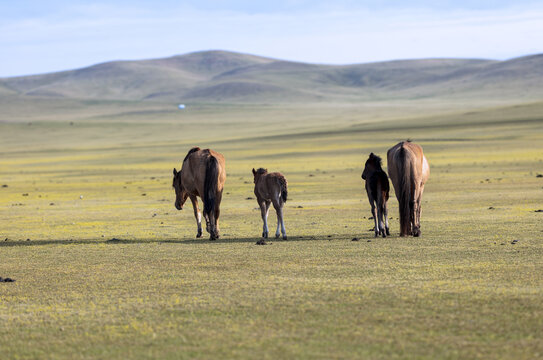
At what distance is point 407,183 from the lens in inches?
659

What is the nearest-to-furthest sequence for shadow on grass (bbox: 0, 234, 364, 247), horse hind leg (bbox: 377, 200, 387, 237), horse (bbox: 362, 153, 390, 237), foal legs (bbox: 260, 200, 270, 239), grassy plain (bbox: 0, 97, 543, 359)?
grassy plain (bbox: 0, 97, 543, 359) < shadow on grass (bbox: 0, 234, 364, 247) < horse hind leg (bbox: 377, 200, 387, 237) < horse (bbox: 362, 153, 390, 237) < foal legs (bbox: 260, 200, 270, 239)

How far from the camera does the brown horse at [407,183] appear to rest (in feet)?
54.6

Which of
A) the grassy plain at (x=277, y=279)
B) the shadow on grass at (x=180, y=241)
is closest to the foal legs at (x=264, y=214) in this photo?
the shadow on grass at (x=180, y=241)

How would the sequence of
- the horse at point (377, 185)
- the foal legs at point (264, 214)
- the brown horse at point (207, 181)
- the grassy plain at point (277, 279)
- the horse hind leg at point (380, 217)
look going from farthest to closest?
the brown horse at point (207, 181), the foal legs at point (264, 214), the horse at point (377, 185), the horse hind leg at point (380, 217), the grassy plain at point (277, 279)

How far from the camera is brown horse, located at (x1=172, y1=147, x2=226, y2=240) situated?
1762 cm

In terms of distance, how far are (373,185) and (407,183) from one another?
0.85 meters

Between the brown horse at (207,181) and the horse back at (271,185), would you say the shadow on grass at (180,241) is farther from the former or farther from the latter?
the horse back at (271,185)

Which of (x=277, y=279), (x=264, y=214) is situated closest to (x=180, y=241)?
(x=264, y=214)

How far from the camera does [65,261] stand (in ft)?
47.1

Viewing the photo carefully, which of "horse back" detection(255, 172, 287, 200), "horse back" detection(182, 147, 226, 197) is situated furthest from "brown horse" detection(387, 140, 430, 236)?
"horse back" detection(182, 147, 226, 197)

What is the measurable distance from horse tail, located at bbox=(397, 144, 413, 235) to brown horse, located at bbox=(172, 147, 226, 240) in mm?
3763

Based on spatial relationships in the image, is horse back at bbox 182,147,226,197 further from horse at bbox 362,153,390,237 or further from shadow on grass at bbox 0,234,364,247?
horse at bbox 362,153,390,237

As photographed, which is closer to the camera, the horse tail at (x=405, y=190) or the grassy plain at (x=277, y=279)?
the grassy plain at (x=277, y=279)

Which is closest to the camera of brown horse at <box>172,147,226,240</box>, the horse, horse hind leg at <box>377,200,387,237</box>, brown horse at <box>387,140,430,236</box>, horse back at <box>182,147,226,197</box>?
brown horse at <box>387,140,430,236</box>
